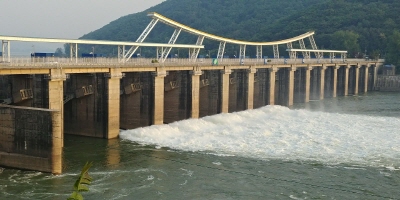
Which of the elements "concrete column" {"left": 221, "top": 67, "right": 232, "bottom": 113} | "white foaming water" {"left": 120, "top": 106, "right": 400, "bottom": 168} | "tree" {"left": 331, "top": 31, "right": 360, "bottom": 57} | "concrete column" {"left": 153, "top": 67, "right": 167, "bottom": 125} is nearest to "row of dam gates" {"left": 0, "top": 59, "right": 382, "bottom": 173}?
"concrete column" {"left": 153, "top": 67, "right": 167, "bottom": 125}

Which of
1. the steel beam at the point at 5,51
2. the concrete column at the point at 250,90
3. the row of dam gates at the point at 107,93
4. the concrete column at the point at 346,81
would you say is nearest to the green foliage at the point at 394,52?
the concrete column at the point at 346,81

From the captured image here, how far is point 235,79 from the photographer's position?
77.6m

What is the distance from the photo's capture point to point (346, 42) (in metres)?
162

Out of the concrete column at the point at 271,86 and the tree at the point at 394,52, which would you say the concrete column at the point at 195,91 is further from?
the tree at the point at 394,52

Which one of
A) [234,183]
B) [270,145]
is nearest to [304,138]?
[270,145]

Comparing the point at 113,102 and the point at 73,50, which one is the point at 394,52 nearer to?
the point at 113,102

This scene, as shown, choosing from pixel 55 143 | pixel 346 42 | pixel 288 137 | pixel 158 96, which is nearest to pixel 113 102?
pixel 158 96

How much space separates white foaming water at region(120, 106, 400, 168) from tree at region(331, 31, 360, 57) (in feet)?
323

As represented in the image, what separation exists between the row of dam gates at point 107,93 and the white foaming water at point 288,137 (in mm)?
4041

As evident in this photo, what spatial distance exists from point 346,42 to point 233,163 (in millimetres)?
132909

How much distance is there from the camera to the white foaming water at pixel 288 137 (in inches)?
1706

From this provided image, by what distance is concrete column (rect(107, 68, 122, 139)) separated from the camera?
49094 millimetres

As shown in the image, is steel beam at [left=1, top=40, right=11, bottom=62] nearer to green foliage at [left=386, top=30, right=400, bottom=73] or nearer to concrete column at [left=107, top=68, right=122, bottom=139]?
concrete column at [left=107, top=68, right=122, bottom=139]

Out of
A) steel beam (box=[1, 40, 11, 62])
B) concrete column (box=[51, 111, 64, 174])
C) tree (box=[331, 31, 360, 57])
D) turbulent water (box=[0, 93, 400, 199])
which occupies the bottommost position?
turbulent water (box=[0, 93, 400, 199])
